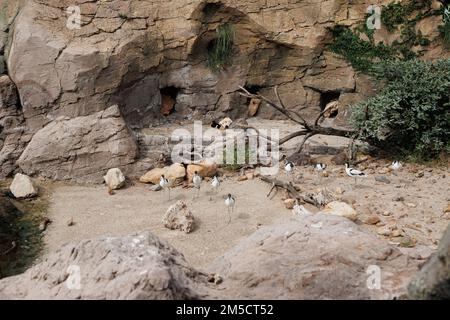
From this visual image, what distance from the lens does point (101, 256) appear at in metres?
4.62

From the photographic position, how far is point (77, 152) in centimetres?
1109

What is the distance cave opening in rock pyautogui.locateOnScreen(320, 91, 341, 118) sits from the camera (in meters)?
13.4

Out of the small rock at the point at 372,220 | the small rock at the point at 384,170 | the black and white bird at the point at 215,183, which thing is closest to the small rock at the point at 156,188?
the black and white bird at the point at 215,183

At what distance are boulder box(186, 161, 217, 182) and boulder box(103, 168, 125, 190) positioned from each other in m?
1.30

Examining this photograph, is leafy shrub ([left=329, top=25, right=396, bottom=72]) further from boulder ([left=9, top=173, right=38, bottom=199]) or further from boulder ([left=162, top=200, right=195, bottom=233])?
boulder ([left=9, top=173, right=38, bottom=199])

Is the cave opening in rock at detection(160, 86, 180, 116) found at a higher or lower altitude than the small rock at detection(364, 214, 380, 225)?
higher

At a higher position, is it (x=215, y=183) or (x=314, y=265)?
(x=314, y=265)

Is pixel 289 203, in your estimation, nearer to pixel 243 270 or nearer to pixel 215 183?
pixel 215 183

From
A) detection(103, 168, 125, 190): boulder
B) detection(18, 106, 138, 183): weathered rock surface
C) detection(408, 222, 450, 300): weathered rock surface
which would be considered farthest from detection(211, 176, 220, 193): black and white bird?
detection(408, 222, 450, 300): weathered rock surface

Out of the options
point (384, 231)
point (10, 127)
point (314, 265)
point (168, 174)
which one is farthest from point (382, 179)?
point (10, 127)

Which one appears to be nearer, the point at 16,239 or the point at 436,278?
the point at 436,278

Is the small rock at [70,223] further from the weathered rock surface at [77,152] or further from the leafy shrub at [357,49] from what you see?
the leafy shrub at [357,49]

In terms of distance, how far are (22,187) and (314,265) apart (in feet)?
23.8

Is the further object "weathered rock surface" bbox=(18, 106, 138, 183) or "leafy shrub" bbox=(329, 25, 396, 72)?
"leafy shrub" bbox=(329, 25, 396, 72)
